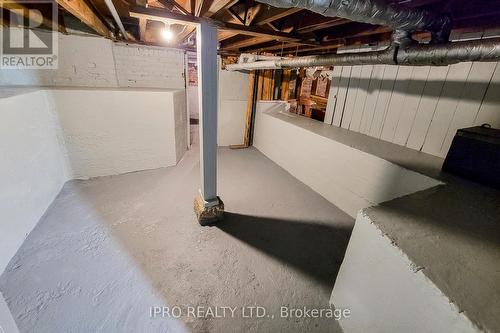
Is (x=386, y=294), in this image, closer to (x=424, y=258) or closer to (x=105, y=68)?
(x=424, y=258)

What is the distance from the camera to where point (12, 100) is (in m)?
1.89

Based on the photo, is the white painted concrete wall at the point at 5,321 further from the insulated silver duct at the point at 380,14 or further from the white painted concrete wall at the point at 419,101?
the white painted concrete wall at the point at 419,101

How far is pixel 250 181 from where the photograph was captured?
3471 millimetres

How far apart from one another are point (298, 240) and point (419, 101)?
2101mm

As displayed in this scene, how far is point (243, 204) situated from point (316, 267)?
46.9 inches

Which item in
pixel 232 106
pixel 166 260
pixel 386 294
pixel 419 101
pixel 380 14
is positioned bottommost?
pixel 166 260

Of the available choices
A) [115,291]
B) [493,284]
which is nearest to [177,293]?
[115,291]

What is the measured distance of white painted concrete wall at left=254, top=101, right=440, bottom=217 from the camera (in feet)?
7.14

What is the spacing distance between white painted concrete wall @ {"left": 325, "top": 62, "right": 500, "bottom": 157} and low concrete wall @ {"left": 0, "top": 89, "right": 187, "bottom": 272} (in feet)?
9.33

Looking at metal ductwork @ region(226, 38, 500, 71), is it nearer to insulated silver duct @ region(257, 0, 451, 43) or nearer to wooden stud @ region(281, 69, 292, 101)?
insulated silver duct @ region(257, 0, 451, 43)

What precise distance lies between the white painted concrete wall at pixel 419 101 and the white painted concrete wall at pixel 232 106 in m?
2.07

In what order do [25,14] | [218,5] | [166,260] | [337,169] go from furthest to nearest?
[337,169] → [25,14] → [166,260] → [218,5]

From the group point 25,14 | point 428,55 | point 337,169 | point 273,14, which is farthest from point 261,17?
point 25,14

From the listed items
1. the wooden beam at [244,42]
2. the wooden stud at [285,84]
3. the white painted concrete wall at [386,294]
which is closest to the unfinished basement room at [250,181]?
the white painted concrete wall at [386,294]
